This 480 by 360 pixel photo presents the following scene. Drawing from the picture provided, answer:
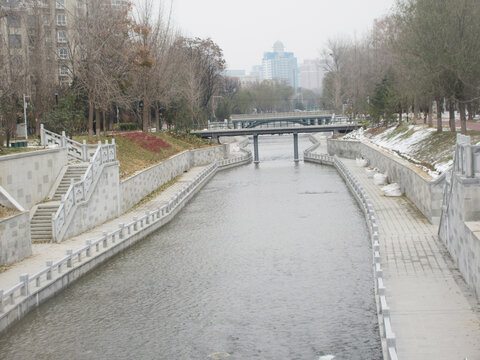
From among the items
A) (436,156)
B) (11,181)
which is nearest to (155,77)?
(436,156)

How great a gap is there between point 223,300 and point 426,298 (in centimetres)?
705

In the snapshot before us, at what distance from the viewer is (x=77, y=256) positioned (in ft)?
86.3

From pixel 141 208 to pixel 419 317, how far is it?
2598 cm

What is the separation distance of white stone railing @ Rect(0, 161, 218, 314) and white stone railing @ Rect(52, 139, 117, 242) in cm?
172

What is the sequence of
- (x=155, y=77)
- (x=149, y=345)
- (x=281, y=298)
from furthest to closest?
(x=155, y=77) → (x=281, y=298) → (x=149, y=345)

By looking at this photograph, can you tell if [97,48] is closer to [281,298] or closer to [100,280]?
[100,280]

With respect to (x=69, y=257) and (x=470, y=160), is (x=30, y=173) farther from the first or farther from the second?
(x=470, y=160)

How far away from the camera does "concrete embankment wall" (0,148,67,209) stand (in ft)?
95.6

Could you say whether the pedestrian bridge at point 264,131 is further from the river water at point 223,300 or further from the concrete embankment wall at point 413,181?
the river water at point 223,300

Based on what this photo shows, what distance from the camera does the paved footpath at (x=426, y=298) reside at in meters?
14.8

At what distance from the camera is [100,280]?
2497 cm

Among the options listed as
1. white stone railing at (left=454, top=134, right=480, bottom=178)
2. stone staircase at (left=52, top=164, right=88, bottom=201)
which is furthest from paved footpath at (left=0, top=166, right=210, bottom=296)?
white stone railing at (left=454, top=134, right=480, bottom=178)

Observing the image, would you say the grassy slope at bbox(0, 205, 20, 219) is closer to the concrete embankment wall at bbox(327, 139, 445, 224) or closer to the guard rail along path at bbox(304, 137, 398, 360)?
the guard rail along path at bbox(304, 137, 398, 360)

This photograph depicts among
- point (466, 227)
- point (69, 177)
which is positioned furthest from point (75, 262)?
point (466, 227)
